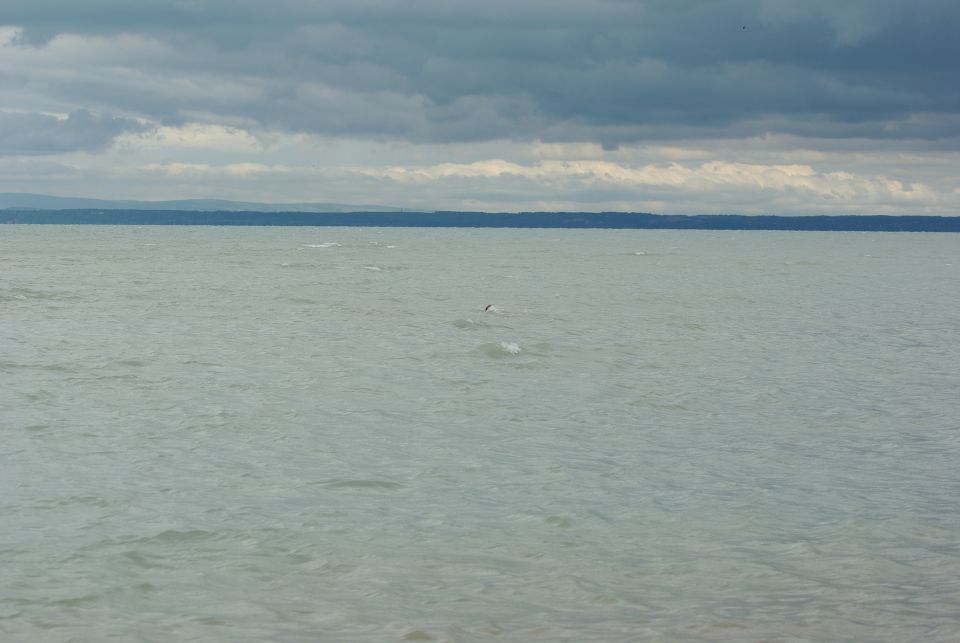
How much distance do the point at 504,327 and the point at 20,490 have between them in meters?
24.5

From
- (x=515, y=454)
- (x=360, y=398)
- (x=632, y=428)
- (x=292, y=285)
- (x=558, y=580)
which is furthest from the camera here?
(x=292, y=285)

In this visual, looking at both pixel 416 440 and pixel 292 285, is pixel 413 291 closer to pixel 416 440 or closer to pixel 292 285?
pixel 292 285

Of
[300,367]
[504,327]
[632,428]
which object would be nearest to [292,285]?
[504,327]

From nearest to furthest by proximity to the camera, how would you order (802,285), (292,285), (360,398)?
(360,398) → (292,285) → (802,285)

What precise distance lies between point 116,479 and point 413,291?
4354 cm

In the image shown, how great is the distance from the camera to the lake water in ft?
33.1

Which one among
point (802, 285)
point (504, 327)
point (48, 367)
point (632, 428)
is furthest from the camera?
point (802, 285)

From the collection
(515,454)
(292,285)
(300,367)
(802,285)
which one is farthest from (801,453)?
(802,285)

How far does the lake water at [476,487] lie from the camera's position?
10.1 metres

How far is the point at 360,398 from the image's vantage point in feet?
73.0

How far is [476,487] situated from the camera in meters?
14.8

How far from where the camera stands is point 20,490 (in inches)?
566

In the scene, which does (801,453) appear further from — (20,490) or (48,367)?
(48,367)

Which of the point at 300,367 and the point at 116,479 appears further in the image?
the point at 300,367
